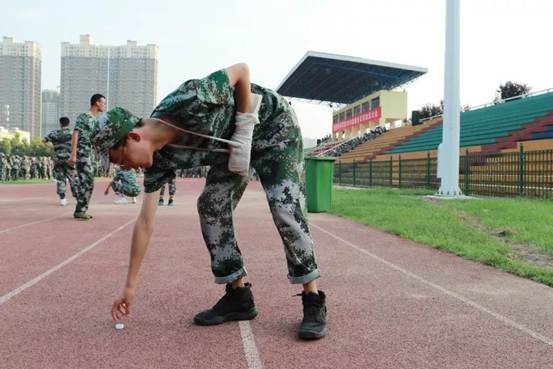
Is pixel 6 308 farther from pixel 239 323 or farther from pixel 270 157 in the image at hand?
pixel 270 157

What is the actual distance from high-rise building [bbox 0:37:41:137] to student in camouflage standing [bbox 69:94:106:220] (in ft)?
394

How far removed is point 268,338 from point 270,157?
3.40ft

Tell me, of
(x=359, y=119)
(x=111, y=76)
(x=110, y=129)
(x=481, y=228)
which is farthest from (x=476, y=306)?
(x=111, y=76)

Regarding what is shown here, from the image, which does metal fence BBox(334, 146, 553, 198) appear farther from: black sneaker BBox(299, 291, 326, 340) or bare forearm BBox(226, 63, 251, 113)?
bare forearm BBox(226, 63, 251, 113)

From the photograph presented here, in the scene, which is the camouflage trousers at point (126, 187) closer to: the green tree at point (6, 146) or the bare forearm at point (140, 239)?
the bare forearm at point (140, 239)

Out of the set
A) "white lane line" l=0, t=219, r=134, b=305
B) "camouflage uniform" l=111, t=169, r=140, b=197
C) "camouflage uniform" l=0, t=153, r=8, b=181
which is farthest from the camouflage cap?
"camouflage uniform" l=0, t=153, r=8, b=181

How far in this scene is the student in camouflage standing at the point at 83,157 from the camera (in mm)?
8094

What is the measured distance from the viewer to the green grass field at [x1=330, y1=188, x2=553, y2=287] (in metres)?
5.46

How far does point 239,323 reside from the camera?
319cm

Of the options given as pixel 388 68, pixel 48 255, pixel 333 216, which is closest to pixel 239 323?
pixel 48 255

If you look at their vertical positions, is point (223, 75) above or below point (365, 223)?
above

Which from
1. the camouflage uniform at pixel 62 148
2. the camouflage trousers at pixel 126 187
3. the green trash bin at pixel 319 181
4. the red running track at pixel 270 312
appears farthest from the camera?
the camouflage trousers at pixel 126 187

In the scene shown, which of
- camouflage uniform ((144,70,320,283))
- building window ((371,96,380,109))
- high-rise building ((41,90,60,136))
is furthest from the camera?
high-rise building ((41,90,60,136))

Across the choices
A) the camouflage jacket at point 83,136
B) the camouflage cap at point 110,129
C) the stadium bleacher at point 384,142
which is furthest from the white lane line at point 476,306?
the stadium bleacher at point 384,142
